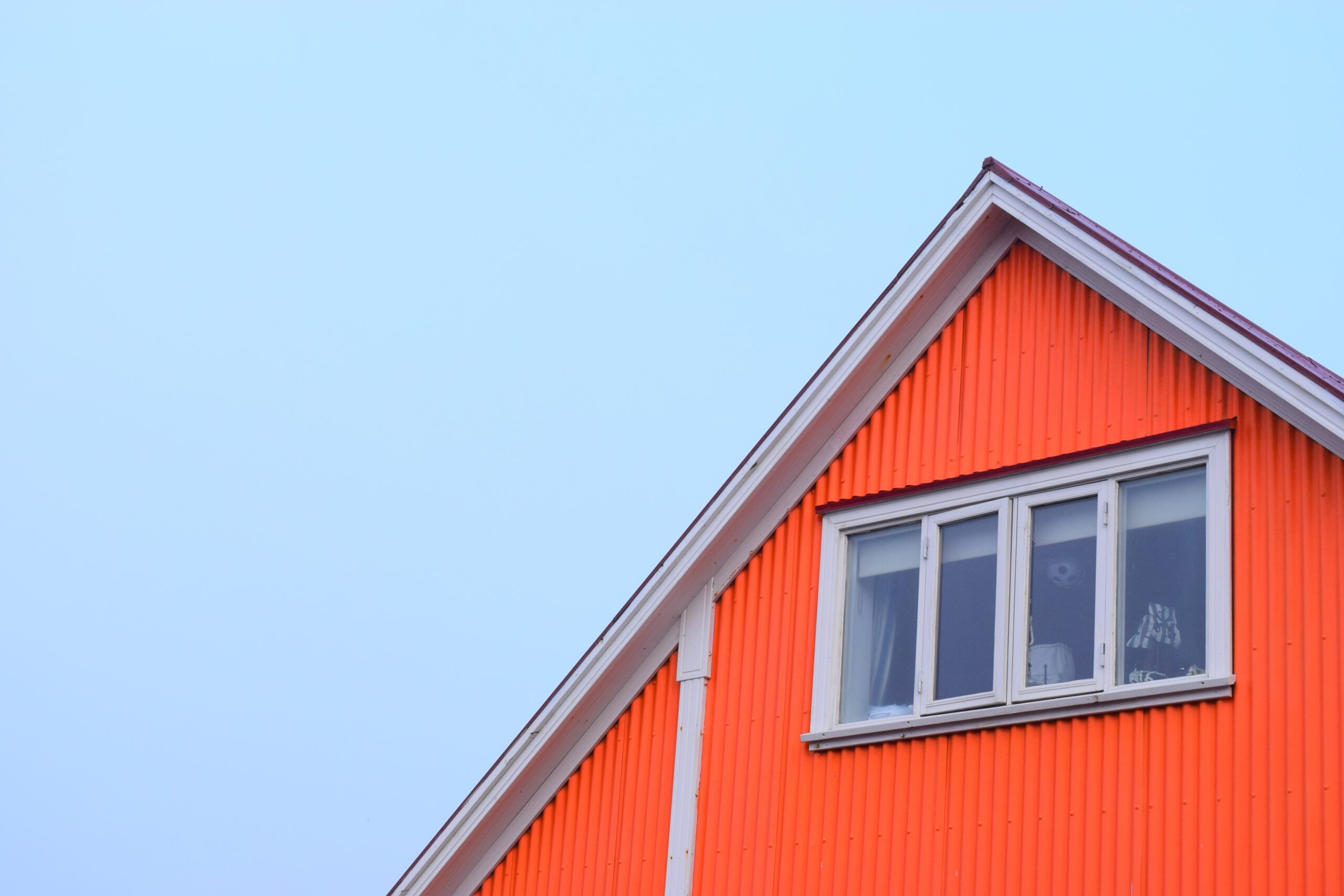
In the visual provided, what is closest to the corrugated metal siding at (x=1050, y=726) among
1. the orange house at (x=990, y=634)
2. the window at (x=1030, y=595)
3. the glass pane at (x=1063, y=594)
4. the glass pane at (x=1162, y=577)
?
the orange house at (x=990, y=634)

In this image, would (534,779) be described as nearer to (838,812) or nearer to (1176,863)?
(838,812)

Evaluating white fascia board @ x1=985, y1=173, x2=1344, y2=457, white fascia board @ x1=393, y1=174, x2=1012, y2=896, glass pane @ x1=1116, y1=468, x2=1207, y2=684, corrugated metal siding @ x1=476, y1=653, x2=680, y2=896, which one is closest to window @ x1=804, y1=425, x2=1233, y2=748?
glass pane @ x1=1116, y1=468, x2=1207, y2=684

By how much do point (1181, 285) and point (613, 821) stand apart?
5.97 meters

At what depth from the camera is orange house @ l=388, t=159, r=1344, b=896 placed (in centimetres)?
1017

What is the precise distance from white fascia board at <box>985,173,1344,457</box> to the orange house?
2 centimetres

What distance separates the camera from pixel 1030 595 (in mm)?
11508

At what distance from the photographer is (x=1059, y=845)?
10594mm

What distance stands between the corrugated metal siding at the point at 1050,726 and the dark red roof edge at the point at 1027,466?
0.26ft

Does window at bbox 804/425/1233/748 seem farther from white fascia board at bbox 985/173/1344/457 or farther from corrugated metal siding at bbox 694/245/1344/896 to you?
white fascia board at bbox 985/173/1344/457

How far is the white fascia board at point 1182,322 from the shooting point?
10203 millimetres

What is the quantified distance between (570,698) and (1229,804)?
554 cm

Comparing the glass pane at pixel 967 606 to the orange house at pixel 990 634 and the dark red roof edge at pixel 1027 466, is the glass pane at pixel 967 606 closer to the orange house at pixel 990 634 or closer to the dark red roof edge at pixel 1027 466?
the orange house at pixel 990 634

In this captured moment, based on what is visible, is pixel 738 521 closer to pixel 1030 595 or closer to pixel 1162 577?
pixel 1030 595

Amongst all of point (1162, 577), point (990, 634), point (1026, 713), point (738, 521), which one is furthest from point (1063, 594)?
point (738, 521)
